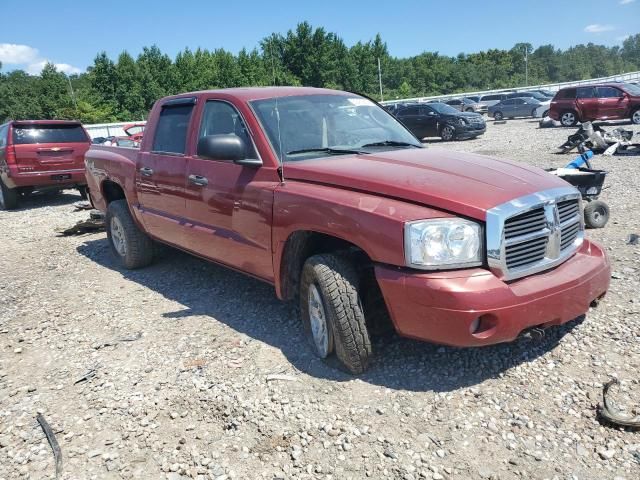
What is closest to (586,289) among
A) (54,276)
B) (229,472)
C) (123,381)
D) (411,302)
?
(411,302)

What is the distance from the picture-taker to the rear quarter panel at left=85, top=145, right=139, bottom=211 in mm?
5578

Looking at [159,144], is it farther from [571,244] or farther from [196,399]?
[571,244]

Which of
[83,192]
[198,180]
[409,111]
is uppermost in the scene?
[409,111]

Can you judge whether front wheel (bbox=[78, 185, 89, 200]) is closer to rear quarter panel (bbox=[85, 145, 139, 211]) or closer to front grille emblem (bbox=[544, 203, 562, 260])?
rear quarter panel (bbox=[85, 145, 139, 211])

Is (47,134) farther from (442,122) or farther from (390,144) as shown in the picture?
(442,122)

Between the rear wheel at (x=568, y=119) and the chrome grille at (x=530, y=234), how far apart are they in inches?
789

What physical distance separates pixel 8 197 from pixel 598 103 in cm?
2017

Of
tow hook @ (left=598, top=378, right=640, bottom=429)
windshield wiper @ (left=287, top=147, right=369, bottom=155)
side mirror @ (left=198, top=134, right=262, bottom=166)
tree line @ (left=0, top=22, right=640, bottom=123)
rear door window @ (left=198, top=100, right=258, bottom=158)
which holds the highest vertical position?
tree line @ (left=0, top=22, right=640, bottom=123)

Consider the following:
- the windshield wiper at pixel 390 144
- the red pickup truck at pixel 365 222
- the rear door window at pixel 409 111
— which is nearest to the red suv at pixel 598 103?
the rear door window at pixel 409 111

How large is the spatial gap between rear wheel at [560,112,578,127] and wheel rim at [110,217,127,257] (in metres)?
19.9

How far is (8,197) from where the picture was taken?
11.4 metres

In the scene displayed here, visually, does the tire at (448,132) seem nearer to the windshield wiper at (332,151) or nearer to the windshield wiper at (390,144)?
the windshield wiper at (390,144)

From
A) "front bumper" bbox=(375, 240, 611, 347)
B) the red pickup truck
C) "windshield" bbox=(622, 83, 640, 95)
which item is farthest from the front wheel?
"windshield" bbox=(622, 83, 640, 95)

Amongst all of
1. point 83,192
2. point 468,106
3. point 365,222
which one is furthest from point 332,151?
point 468,106
